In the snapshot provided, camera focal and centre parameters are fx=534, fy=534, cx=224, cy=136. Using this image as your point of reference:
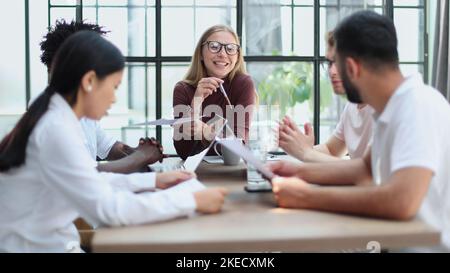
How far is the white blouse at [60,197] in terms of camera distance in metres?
1.15

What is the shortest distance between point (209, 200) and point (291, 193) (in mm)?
205

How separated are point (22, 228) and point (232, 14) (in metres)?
3.71

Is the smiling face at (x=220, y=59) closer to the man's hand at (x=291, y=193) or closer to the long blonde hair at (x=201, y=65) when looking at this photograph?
the long blonde hair at (x=201, y=65)

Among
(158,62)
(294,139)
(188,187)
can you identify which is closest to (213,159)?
(294,139)

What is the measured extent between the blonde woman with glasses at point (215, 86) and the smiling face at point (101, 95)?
110 centimetres

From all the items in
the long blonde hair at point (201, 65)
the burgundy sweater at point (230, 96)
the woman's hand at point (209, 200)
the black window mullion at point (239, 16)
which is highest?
the black window mullion at point (239, 16)

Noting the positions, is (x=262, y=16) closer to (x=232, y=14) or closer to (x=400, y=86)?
(x=232, y=14)

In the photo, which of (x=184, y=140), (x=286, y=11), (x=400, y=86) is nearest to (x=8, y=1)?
(x=286, y=11)

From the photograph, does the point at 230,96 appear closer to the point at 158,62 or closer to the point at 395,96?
the point at 395,96

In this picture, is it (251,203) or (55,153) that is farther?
(251,203)

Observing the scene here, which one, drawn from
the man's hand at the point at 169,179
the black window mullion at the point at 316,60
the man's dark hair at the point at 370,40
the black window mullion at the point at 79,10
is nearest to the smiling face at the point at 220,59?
the man's hand at the point at 169,179

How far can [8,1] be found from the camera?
452 centimetres
